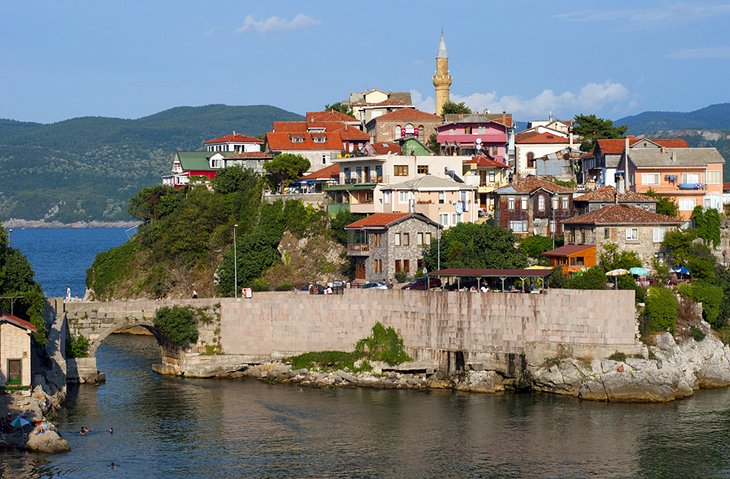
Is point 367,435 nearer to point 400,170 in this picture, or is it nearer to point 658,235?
point 658,235

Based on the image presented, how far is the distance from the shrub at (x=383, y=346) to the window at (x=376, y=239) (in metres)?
12.3

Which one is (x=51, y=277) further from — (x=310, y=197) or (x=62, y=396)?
(x=62, y=396)

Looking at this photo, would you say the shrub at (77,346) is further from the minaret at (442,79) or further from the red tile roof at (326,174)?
the minaret at (442,79)

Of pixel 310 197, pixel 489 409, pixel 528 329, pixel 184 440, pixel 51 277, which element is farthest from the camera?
pixel 51 277

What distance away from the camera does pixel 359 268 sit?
88.0 metres

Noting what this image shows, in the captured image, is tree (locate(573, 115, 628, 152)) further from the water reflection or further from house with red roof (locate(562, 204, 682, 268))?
the water reflection

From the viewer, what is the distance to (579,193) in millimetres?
91875

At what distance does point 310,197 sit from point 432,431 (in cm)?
3915

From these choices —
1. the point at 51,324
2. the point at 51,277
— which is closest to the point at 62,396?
the point at 51,324

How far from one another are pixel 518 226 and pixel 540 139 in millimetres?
23632

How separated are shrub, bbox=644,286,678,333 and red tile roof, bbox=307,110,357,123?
192ft

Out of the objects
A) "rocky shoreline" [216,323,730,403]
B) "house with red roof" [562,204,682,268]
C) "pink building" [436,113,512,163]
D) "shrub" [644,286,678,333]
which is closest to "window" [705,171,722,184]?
"house with red roof" [562,204,682,268]

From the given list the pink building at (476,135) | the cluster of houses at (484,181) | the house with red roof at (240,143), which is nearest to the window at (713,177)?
the cluster of houses at (484,181)

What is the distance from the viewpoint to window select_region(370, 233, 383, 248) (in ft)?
282
